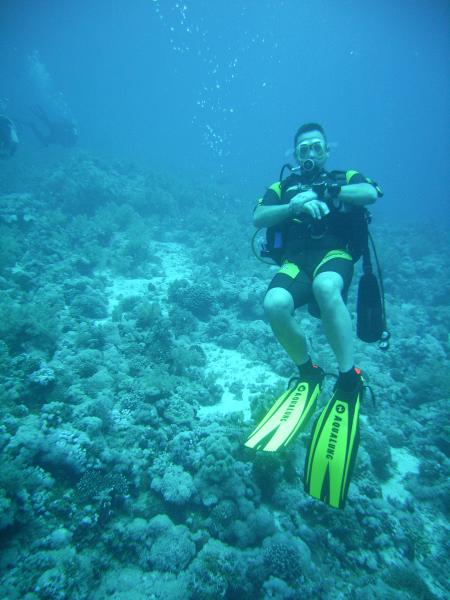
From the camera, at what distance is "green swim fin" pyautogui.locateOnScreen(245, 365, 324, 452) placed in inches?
118

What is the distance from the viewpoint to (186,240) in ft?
51.1

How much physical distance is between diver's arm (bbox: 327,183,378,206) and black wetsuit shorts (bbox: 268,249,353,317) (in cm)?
62

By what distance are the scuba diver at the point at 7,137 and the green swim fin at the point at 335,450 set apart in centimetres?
2165

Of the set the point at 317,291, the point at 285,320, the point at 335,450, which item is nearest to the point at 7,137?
the point at 285,320

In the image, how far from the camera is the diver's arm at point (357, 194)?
3.46 metres

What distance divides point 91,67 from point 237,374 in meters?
203

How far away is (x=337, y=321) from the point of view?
3137 millimetres

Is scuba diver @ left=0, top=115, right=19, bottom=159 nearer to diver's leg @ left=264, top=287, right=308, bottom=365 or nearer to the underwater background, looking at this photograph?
the underwater background

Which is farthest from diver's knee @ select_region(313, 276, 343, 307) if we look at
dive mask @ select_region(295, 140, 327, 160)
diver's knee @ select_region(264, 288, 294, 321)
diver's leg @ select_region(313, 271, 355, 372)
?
dive mask @ select_region(295, 140, 327, 160)

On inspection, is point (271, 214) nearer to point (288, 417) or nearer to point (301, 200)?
point (301, 200)

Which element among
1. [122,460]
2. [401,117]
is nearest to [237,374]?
[122,460]

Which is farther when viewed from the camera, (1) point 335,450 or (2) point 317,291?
(2) point 317,291

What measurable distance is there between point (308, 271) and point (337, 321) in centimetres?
87

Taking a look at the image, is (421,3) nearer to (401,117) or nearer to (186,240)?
(186,240)
